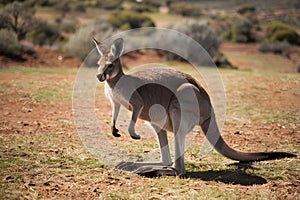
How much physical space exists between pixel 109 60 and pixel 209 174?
5.75 feet

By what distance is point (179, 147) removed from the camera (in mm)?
4254

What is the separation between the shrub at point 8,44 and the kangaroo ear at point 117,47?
37.9ft

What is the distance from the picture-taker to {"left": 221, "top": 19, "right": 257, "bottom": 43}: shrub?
3030cm

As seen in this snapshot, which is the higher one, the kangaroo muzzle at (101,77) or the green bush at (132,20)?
the kangaroo muzzle at (101,77)

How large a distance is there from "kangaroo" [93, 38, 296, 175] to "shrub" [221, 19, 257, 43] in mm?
26817

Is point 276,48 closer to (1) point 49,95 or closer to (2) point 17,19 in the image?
(2) point 17,19

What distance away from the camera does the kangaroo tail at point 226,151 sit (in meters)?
4.51

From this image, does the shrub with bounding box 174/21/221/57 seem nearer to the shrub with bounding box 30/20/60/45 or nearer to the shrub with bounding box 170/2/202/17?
the shrub with bounding box 30/20/60/45

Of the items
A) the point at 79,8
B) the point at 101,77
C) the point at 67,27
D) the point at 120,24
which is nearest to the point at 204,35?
the point at 67,27

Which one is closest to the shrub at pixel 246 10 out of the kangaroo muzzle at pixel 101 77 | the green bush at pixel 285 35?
the green bush at pixel 285 35

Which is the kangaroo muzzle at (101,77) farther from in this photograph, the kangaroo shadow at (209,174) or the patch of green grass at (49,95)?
the patch of green grass at (49,95)

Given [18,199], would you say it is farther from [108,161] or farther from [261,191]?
[261,191]

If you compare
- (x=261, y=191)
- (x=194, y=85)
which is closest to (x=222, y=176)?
(x=261, y=191)

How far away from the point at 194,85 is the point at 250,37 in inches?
1090
